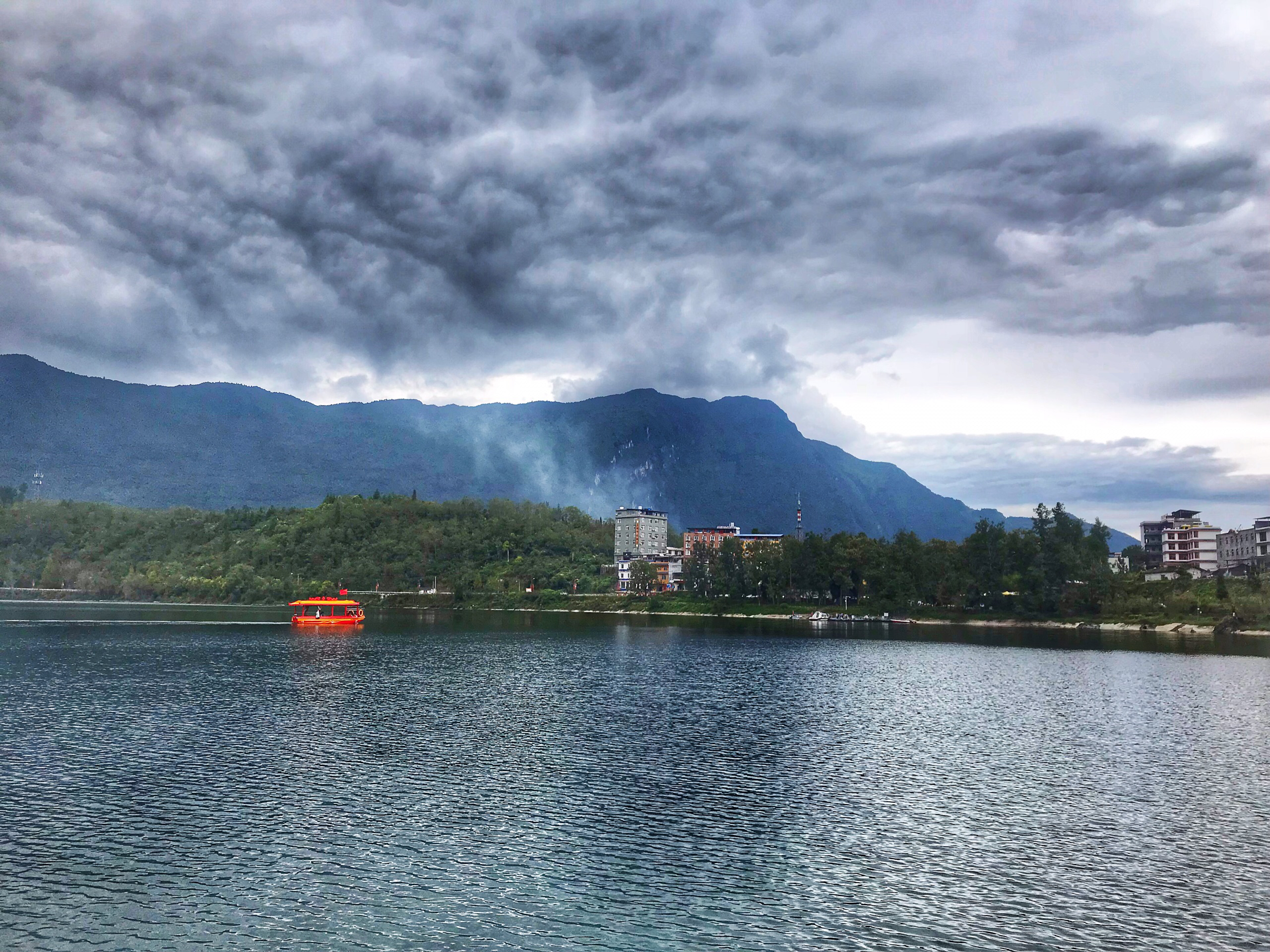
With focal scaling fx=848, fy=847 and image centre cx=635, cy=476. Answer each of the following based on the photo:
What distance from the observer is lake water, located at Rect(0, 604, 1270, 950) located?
81.8ft

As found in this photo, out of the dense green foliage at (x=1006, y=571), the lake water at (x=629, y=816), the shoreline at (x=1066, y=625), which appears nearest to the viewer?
the lake water at (x=629, y=816)

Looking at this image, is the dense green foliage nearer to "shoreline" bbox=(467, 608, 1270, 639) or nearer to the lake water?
"shoreline" bbox=(467, 608, 1270, 639)

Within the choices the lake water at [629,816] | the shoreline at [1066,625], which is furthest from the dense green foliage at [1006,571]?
the lake water at [629,816]

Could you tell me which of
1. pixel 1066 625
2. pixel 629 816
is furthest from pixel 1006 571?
pixel 629 816

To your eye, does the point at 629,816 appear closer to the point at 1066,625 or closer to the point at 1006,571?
→ the point at 1066,625

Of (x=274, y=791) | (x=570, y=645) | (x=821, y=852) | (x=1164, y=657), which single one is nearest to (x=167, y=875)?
(x=274, y=791)

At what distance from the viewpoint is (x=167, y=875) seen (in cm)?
2792

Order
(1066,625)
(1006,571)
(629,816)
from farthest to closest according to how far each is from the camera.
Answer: (1006,571) < (1066,625) < (629,816)

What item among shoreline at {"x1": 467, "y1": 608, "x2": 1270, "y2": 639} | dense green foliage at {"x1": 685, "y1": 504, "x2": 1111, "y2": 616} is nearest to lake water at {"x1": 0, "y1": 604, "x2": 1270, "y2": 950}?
shoreline at {"x1": 467, "y1": 608, "x2": 1270, "y2": 639}

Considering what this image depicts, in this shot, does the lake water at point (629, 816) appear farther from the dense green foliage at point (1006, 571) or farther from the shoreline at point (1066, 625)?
the dense green foliage at point (1006, 571)

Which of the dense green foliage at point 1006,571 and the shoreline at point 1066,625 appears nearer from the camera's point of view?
the shoreline at point 1066,625

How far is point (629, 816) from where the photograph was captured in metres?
35.8

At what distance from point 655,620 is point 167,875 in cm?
17254

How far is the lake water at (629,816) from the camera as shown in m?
24.9
